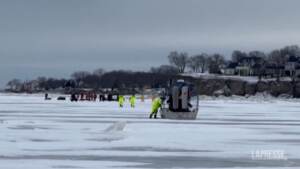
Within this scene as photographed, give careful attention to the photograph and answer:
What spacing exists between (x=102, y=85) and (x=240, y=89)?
142 feet

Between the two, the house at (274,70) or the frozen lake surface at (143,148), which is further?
the house at (274,70)

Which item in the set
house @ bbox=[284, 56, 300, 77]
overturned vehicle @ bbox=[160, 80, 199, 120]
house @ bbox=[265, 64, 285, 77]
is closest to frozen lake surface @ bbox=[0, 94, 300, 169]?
overturned vehicle @ bbox=[160, 80, 199, 120]

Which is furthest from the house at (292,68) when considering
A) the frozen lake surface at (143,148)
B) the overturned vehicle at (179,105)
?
the frozen lake surface at (143,148)

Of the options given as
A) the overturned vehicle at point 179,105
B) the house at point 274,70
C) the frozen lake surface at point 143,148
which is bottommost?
the frozen lake surface at point 143,148

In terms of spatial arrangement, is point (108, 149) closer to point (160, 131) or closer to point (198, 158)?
point (198, 158)

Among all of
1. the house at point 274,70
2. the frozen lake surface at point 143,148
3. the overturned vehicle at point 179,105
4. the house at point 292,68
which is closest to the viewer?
the frozen lake surface at point 143,148

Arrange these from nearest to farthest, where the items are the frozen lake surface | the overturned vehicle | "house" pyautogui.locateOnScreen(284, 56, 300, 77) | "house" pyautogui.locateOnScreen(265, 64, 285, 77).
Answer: the frozen lake surface
the overturned vehicle
"house" pyautogui.locateOnScreen(284, 56, 300, 77)
"house" pyautogui.locateOnScreen(265, 64, 285, 77)

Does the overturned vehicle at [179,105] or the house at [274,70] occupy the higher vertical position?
the house at [274,70]

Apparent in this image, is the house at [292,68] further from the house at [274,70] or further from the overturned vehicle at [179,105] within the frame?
the overturned vehicle at [179,105]

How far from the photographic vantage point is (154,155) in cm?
1762

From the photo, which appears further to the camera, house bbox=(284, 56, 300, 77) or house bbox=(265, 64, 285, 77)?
house bbox=(265, 64, 285, 77)

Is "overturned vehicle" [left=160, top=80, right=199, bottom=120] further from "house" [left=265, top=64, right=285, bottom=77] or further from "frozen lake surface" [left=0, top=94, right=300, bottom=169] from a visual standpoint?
"house" [left=265, top=64, right=285, bottom=77]

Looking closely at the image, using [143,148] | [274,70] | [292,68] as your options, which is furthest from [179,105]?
[274,70]

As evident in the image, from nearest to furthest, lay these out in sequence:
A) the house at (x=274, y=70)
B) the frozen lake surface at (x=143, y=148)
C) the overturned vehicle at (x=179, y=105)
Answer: the frozen lake surface at (x=143, y=148)
the overturned vehicle at (x=179, y=105)
the house at (x=274, y=70)
